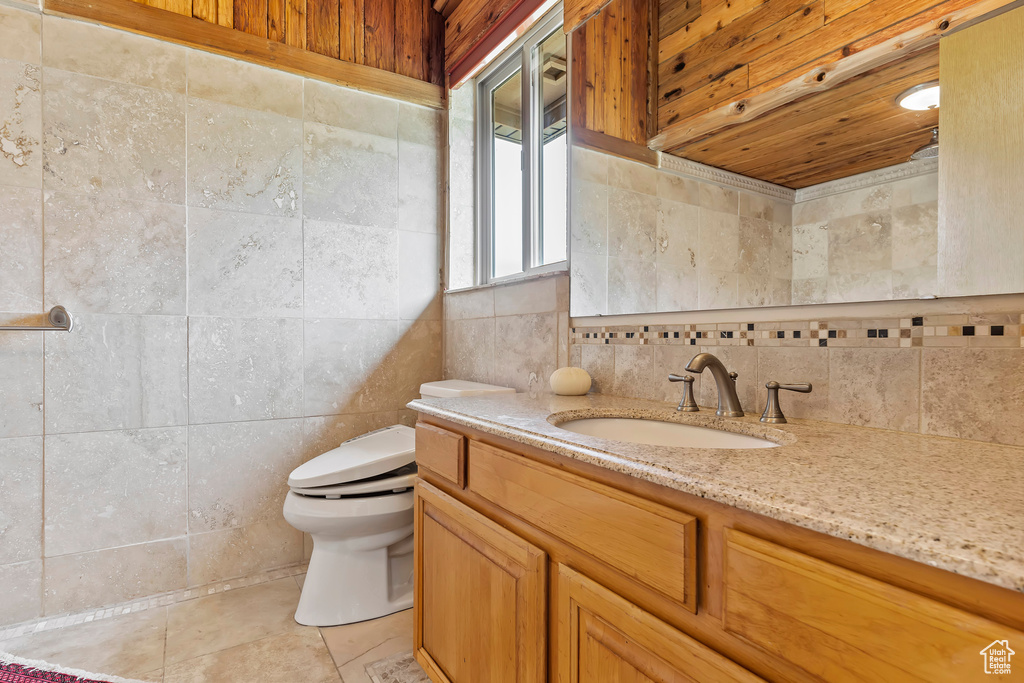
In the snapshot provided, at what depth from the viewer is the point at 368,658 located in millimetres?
1604

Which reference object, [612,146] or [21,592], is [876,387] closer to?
[612,146]

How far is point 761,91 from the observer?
3.76ft

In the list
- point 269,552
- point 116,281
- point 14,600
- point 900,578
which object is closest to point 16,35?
point 116,281

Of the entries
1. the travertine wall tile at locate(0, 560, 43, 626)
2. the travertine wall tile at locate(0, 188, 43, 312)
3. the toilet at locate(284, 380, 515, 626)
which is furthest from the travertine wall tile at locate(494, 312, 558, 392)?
the travertine wall tile at locate(0, 560, 43, 626)

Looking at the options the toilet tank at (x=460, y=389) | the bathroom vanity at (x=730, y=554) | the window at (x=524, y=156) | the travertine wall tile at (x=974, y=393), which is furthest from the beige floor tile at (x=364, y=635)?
the travertine wall tile at (x=974, y=393)

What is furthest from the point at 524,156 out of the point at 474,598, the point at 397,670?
the point at 397,670

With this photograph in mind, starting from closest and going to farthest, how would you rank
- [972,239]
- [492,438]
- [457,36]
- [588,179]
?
[972,239] → [492,438] → [588,179] → [457,36]

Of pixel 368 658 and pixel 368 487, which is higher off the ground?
pixel 368 487

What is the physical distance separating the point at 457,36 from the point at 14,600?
110 inches

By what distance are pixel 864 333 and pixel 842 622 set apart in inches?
25.6

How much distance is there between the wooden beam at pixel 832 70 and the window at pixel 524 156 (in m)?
0.71

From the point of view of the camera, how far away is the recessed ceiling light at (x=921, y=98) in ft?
2.88

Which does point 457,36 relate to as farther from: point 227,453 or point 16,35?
point 227,453

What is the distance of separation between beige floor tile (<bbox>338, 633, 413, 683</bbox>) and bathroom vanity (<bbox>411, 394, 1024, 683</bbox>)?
1.49ft
